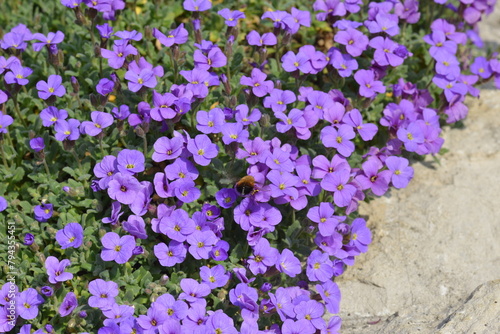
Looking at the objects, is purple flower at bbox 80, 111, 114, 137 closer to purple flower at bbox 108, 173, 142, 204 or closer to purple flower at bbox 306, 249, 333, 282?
purple flower at bbox 108, 173, 142, 204

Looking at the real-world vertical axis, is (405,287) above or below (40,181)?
below

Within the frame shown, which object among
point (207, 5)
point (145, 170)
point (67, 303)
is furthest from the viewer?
point (207, 5)

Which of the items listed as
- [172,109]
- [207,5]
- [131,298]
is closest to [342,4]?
[207,5]

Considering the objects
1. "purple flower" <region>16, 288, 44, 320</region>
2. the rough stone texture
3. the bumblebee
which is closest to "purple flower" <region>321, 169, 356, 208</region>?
the bumblebee

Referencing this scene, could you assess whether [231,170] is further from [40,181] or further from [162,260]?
[40,181]

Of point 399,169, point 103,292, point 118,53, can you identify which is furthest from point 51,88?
point 399,169

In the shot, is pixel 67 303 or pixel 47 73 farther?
pixel 47 73

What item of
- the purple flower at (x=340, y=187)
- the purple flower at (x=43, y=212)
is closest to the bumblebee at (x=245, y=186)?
the purple flower at (x=340, y=187)
